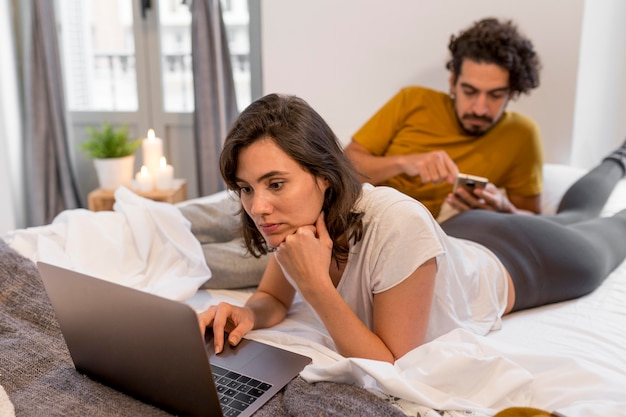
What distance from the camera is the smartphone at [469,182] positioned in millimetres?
1762

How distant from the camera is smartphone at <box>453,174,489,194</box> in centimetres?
176

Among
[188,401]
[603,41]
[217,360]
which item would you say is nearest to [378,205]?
[217,360]

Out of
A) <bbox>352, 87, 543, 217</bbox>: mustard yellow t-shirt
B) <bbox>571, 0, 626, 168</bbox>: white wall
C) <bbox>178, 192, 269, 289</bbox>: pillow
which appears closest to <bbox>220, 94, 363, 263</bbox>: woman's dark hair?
<bbox>178, 192, 269, 289</bbox>: pillow

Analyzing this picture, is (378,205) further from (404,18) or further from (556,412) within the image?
(404,18)

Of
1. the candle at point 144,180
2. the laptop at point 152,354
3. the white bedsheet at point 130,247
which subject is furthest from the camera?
the candle at point 144,180

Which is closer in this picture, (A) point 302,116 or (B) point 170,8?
(A) point 302,116

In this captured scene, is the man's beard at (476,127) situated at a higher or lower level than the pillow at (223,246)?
higher

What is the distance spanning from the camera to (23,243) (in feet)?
4.79

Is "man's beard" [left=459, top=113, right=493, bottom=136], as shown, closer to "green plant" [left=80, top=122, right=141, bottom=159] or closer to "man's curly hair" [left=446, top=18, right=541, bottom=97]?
"man's curly hair" [left=446, top=18, right=541, bottom=97]

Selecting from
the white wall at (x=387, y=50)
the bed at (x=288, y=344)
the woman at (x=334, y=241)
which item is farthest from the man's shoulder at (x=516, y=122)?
the woman at (x=334, y=241)

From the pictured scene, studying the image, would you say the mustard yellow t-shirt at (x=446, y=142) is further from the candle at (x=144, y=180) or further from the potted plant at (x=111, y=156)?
the potted plant at (x=111, y=156)

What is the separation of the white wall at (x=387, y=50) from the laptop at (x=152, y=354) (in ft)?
5.24

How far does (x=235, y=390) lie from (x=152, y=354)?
0.19 metres

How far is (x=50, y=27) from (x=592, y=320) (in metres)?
2.65
